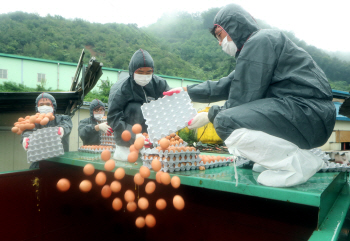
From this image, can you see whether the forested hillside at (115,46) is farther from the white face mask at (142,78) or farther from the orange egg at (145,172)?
the orange egg at (145,172)

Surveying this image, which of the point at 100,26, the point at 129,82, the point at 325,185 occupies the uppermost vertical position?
the point at 100,26

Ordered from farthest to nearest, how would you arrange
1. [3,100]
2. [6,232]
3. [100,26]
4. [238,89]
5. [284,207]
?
1. [100,26]
2. [3,100]
3. [6,232]
4. [284,207]
5. [238,89]

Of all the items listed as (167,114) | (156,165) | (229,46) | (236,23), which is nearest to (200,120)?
(167,114)

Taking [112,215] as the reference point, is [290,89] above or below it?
above

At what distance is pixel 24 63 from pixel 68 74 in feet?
16.2

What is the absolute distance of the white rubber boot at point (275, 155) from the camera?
1.49 meters

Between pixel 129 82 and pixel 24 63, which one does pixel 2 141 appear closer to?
pixel 129 82

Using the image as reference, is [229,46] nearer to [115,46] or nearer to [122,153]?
[122,153]

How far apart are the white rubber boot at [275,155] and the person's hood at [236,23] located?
73 centimetres

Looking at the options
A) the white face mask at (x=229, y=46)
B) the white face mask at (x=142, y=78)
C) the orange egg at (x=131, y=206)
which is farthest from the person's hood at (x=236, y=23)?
the orange egg at (x=131, y=206)

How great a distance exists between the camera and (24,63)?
30.6 m

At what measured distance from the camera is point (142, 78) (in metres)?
2.93

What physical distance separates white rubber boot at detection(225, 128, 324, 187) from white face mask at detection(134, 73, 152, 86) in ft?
5.37

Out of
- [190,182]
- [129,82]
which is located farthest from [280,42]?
[129,82]
